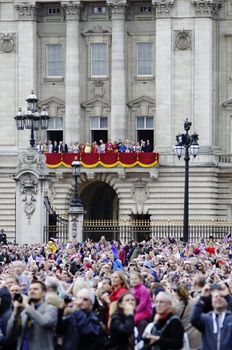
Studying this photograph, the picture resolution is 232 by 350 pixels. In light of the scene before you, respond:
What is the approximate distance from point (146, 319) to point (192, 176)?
6423 centimetres

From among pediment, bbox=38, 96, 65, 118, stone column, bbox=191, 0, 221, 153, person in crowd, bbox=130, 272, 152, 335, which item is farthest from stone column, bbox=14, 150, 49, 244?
person in crowd, bbox=130, 272, 152, 335

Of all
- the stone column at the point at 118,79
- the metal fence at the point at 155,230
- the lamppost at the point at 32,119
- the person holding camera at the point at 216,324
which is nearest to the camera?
the person holding camera at the point at 216,324

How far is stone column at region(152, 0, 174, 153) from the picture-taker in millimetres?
91500

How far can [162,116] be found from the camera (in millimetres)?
91688

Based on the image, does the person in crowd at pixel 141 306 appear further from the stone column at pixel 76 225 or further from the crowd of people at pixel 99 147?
the crowd of people at pixel 99 147

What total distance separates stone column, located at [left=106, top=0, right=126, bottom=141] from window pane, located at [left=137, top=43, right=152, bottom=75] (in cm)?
112

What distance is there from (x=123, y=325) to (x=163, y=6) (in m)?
69.0

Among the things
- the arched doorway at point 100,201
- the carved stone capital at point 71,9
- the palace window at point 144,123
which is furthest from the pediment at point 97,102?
the carved stone capital at point 71,9

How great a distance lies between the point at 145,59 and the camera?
306 ft

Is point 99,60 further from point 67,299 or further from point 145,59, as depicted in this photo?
→ point 67,299

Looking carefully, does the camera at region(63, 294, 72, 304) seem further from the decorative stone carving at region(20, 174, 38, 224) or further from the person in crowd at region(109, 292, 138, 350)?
the decorative stone carving at region(20, 174, 38, 224)

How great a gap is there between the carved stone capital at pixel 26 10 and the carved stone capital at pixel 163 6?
6.72 meters

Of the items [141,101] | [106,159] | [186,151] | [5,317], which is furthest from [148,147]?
[5,317]

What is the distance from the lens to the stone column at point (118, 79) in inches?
3649
